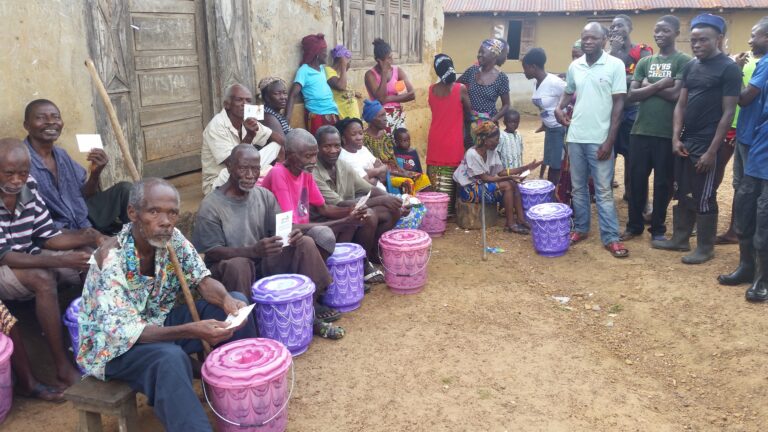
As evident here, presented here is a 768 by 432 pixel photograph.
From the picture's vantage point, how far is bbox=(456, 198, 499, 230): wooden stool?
6.96 meters

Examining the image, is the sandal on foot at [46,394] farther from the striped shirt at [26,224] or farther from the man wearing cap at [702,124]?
the man wearing cap at [702,124]

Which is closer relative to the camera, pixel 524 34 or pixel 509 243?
pixel 509 243

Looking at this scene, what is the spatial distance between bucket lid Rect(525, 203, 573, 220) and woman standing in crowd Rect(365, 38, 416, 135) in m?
2.15

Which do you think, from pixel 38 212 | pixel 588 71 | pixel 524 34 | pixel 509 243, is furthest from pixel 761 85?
pixel 524 34

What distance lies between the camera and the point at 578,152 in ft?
19.7

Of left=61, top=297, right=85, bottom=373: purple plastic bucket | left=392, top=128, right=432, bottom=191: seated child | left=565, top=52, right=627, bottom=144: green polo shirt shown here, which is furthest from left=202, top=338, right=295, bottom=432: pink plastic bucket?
left=392, top=128, right=432, bottom=191: seated child

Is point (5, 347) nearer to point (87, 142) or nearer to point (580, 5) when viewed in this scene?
point (87, 142)

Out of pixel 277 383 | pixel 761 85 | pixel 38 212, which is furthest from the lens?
pixel 761 85

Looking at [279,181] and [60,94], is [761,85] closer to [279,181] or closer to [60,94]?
[279,181]

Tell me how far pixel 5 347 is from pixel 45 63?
84.4 inches

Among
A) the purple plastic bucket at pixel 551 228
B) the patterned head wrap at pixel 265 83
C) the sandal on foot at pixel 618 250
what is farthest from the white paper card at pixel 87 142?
the sandal on foot at pixel 618 250

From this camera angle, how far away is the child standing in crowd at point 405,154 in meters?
6.95

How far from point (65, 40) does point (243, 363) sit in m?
2.95

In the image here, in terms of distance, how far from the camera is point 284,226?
13.4 feet
